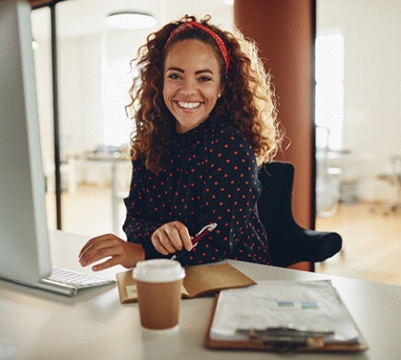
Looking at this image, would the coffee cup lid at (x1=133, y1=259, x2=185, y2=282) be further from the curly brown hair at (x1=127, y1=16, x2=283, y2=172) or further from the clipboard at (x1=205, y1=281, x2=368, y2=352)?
the curly brown hair at (x1=127, y1=16, x2=283, y2=172)

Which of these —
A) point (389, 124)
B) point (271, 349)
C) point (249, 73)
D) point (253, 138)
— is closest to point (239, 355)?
point (271, 349)

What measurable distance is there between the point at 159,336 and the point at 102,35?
26.7ft

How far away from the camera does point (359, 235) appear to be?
4453 millimetres

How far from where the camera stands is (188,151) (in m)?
1.53

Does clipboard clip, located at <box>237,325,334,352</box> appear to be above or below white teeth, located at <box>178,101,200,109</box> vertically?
below

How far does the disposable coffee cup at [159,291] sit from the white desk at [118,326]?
0.08 ft

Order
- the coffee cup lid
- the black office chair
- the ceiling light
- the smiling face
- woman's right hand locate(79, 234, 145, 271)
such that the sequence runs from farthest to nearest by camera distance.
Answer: the ceiling light → the black office chair → the smiling face → woman's right hand locate(79, 234, 145, 271) → the coffee cup lid

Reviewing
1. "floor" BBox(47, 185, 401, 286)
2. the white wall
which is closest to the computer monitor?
"floor" BBox(47, 185, 401, 286)

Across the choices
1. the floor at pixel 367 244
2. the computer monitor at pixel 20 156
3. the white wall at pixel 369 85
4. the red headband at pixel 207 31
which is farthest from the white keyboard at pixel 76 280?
the white wall at pixel 369 85

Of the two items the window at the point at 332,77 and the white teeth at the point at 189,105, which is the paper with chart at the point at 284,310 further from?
the window at the point at 332,77

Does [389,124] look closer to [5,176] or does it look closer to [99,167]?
[5,176]

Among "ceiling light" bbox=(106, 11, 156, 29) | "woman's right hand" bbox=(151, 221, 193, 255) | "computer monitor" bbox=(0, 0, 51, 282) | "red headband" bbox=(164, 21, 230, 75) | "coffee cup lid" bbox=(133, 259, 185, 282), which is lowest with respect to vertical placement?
"woman's right hand" bbox=(151, 221, 193, 255)

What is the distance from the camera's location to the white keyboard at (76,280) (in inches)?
39.8

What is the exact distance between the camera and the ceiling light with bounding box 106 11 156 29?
215 inches
